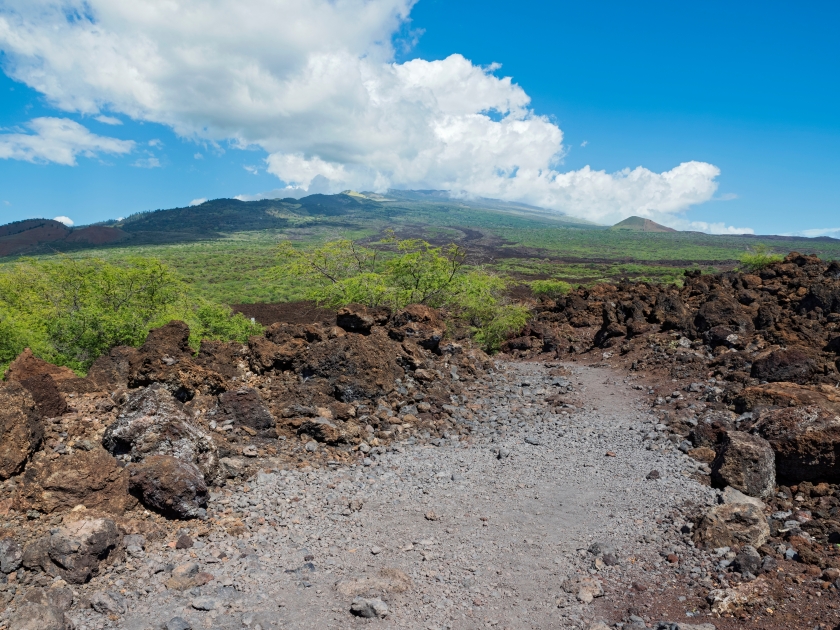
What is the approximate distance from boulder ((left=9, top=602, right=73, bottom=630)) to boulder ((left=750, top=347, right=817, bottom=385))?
1374cm

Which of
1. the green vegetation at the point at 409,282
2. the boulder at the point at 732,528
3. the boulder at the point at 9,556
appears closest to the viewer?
the boulder at the point at 9,556

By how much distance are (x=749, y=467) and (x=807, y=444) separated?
0.92 m

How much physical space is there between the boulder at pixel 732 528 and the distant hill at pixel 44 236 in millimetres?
159212

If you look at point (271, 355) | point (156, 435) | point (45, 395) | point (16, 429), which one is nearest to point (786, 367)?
point (271, 355)

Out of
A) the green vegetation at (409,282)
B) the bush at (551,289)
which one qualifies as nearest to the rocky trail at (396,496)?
the green vegetation at (409,282)

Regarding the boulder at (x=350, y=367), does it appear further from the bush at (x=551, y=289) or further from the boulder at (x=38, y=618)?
the bush at (x=551, y=289)

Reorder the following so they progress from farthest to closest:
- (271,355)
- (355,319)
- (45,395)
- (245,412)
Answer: (355,319)
(271,355)
(245,412)
(45,395)

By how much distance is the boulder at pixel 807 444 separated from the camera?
23.8 feet

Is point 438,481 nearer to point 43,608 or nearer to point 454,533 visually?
point 454,533

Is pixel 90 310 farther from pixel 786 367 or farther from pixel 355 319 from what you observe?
pixel 786 367

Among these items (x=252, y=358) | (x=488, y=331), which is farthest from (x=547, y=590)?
(x=488, y=331)

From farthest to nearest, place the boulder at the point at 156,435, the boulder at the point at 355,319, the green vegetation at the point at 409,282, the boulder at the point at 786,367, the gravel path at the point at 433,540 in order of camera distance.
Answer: the green vegetation at the point at 409,282 < the boulder at the point at 355,319 < the boulder at the point at 786,367 < the boulder at the point at 156,435 < the gravel path at the point at 433,540

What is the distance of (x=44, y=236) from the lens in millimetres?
152625

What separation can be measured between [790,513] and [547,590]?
12.7 feet
